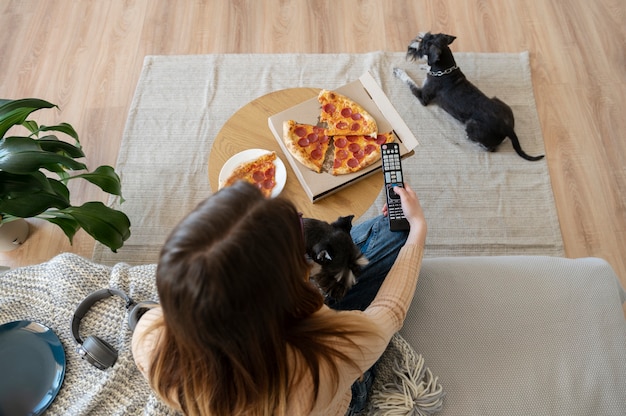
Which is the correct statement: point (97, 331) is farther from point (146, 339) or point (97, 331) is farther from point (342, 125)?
point (342, 125)

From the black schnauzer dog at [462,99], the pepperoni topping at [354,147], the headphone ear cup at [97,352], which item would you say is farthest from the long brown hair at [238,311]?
the black schnauzer dog at [462,99]

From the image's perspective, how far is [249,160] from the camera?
1.52 metres

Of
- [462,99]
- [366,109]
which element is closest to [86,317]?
[366,109]

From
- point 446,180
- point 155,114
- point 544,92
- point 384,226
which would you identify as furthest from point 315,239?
point 544,92

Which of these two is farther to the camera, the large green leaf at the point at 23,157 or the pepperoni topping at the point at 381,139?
the pepperoni topping at the point at 381,139

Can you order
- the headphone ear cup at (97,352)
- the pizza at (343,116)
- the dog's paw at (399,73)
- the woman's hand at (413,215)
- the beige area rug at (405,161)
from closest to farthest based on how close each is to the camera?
1. the headphone ear cup at (97,352)
2. the woman's hand at (413,215)
3. the pizza at (343,116)
4. the beige area rug at (405,161)
5. the dog's paw at (399,73)

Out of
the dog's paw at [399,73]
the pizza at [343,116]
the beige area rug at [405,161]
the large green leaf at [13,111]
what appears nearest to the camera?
the large green leaf at [13,111]

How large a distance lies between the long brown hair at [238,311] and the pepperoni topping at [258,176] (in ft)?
2.49

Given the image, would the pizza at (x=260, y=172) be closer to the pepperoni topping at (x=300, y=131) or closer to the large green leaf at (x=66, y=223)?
the pepperoni topping at (x=300, y=131)

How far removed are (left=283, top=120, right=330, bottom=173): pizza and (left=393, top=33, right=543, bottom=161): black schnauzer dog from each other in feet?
2.79

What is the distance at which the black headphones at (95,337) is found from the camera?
98cm

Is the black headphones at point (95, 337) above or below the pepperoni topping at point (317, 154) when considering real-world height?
above

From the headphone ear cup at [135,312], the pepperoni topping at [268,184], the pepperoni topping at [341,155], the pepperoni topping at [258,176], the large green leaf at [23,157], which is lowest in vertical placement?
the pepperoni topping at [268,184]

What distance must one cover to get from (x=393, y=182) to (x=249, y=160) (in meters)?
0.50
